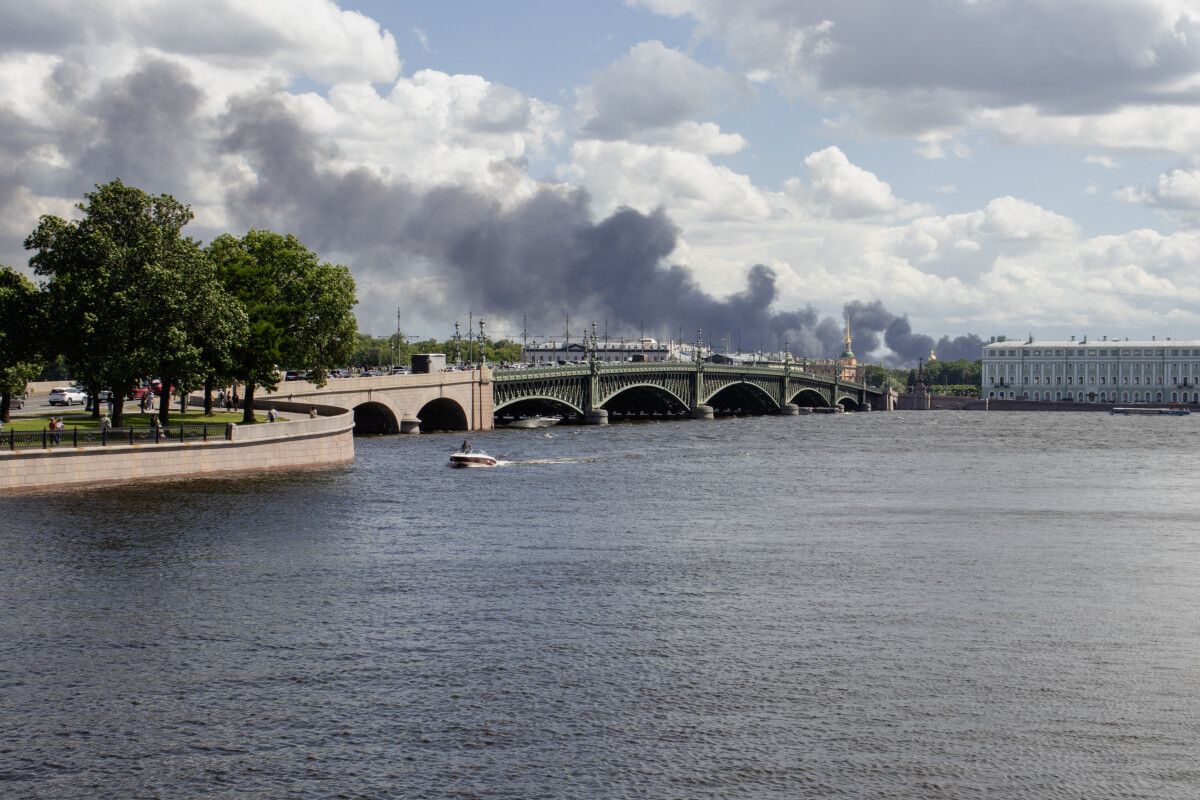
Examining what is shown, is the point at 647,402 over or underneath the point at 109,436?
underneath

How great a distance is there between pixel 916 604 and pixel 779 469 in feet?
136

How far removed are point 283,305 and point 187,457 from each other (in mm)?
17493

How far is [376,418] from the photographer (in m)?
94.7

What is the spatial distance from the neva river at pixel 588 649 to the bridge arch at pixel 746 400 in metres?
119

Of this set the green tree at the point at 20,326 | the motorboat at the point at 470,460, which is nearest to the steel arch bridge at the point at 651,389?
the motorboat at the point at 470,460

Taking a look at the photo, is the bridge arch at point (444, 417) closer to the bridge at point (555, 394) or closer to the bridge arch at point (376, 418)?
the bridge at point (555, 394)

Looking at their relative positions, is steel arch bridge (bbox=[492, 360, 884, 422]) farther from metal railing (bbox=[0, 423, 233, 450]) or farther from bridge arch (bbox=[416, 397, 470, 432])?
metal railing (bbox=[0, 423, 233, 450])

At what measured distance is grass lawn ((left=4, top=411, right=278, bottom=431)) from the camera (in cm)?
5831

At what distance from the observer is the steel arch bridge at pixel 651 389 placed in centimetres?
11231

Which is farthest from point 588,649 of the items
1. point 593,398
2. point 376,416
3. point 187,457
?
point 593,398

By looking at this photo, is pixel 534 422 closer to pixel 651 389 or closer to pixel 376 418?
pixel 651 389

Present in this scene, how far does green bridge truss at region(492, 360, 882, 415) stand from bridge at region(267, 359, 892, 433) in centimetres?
13

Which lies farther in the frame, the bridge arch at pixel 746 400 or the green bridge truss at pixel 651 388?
the bridge arch at pixel 746 400

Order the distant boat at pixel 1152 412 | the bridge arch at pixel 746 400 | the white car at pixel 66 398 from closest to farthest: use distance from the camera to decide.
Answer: the white car at pixel 66 398 → the bridge arch at pixel 746 400 → the distant boat at pixel 1152 412
